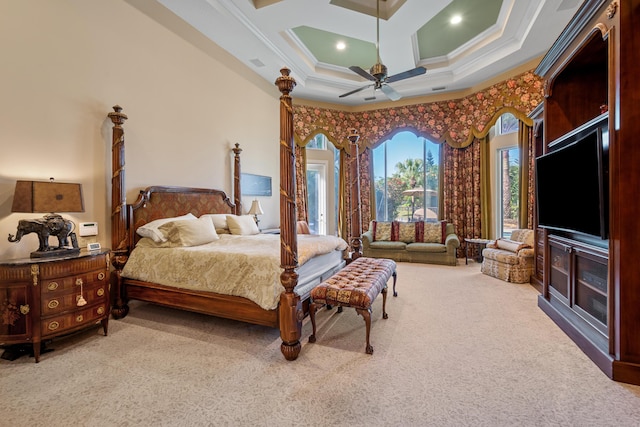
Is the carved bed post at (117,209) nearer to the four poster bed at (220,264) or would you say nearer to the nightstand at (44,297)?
the four poster bed at (220,264)

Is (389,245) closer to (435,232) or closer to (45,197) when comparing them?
(435,232)

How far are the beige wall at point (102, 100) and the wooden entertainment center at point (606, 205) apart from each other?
4.53m

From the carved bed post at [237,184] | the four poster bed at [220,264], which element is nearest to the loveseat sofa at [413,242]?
the four poster bed at [220,264]

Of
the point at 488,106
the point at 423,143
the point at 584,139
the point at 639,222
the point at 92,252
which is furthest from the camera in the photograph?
the point at 423,143

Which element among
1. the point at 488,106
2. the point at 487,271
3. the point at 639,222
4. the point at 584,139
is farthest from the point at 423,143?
the point at 639,222

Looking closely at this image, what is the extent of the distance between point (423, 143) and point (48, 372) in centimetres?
727

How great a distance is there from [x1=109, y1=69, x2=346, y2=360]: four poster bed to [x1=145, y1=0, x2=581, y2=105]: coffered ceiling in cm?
225

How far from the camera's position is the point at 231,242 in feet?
11.7

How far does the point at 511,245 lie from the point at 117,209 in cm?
566

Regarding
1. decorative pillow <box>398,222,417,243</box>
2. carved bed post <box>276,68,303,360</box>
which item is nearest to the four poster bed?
carved bed post <box>276,68,303,360</box>

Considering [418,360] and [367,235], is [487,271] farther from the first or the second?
[418,360]

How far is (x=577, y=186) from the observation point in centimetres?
261

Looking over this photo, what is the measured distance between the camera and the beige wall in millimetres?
2604

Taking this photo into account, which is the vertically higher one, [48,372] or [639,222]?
[639,222]
